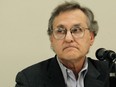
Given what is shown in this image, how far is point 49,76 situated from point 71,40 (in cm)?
29

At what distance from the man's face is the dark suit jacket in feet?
0.37

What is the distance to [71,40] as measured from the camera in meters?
1.52

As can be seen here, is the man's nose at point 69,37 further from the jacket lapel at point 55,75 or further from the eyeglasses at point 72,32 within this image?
the jacket lapel at point 55,75

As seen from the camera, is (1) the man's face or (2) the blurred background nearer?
(1) the man's face

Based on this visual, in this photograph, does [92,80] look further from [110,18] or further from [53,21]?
[110,18]

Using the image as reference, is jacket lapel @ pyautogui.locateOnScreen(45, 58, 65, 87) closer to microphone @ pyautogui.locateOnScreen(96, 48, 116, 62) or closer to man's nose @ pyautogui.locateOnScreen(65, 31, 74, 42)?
man's nose @ pyautogui.locateOnScreen(65, 31, 74, 42)

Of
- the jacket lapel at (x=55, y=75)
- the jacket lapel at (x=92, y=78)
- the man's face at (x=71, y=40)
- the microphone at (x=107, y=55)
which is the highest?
the man's face at (x=71, y=40)

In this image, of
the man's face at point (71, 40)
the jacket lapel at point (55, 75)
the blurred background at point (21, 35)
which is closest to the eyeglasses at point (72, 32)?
the man's face at point (71, 40)

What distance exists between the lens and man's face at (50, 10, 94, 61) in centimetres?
154

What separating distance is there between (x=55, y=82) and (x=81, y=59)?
238mm

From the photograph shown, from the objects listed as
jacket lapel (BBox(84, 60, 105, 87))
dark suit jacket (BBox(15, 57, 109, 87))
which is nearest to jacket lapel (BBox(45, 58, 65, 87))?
dark suit jacket (BBox(15, 57, 109, 87))

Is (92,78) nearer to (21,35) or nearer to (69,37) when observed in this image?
(69,37)

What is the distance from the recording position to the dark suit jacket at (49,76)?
1.60 meters

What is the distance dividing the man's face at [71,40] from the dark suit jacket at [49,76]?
113 mm
